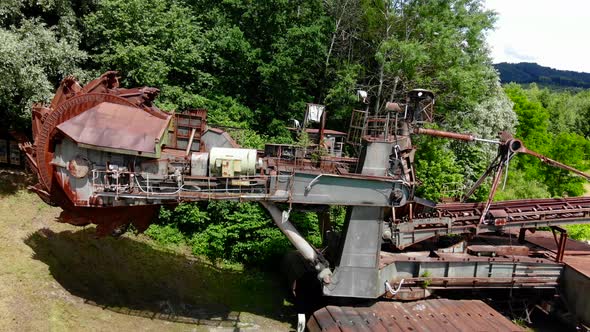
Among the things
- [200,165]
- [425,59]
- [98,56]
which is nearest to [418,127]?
[200,165]

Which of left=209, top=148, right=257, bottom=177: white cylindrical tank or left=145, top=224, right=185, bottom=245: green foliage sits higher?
left=209, top=148, right=257, bottom=177: white cylindrical tank

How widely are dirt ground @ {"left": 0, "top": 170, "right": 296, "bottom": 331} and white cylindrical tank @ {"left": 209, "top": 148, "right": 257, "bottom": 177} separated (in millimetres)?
5356

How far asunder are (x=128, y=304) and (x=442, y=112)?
20.7 m

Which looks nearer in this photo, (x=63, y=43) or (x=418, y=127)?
(x=418, y=127)

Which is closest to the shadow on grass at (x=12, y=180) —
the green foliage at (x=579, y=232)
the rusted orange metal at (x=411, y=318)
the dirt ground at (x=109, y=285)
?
the dirt ground at (x=109, y=285)

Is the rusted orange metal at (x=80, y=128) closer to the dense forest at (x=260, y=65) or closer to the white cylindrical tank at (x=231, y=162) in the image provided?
the white cylindrical tank at (x=231, y=162)

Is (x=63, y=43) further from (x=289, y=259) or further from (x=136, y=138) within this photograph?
(x=289, y=259)

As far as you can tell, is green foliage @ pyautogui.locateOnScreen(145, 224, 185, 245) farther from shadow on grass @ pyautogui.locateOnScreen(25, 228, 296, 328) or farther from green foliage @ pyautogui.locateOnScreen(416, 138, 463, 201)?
green foliage @ pyautogui.locateOnScreen(416, 138, 463, 201)

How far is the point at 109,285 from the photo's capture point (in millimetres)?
15250

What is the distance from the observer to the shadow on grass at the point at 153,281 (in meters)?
14.5

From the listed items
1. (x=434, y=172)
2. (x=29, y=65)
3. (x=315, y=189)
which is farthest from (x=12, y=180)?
(x=434, y=172)

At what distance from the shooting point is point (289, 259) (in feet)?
59.1

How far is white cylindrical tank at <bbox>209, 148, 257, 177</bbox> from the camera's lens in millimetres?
12539

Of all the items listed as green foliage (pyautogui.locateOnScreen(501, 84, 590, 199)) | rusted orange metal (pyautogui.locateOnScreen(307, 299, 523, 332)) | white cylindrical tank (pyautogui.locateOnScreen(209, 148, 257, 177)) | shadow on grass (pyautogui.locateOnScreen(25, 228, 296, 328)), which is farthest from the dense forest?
rusted orange metal (pyautogui.locateOnScreen(307, 299, 523, 332))
